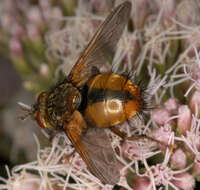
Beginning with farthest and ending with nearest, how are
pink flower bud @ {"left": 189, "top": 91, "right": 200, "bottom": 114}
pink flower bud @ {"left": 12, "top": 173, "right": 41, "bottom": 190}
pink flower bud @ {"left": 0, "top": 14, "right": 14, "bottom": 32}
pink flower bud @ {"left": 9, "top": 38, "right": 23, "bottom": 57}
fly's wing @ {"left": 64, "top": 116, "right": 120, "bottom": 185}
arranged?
pink flower bud @ {"left": 0, "top": 14, "right": 14, "bottom": 32}, pink flower bud @ {"left": 9, "top": 38, "right": 23, "bottom": 57}, pink flower bud @ {"left": 12, "top": 173, "right": 41, "bottom": 190}, pink flower bud @ {"left": 189, "top": 91, "right": 200, "bottom": 114}, fly's wing @ {"left": 64, "top": 116, "right": 120, "bottom": 185}

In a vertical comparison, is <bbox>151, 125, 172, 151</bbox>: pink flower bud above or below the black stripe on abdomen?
below

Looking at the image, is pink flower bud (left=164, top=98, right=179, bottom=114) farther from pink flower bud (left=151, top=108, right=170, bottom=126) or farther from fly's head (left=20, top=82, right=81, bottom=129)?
fly's head (left=20, top=82, right=81, bottom=129)

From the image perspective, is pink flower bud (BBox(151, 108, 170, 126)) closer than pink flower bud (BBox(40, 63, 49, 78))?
Yes

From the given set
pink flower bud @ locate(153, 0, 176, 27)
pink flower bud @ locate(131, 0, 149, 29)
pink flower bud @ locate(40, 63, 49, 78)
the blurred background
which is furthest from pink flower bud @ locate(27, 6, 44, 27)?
pink flower bud @ locate(153, 0, 176, 27)

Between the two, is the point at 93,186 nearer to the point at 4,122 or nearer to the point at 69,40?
the point at 69,40

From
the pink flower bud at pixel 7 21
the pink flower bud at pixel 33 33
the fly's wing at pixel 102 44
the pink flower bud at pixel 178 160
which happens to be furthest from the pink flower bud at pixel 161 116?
the pink flower bud at pixel 7 21

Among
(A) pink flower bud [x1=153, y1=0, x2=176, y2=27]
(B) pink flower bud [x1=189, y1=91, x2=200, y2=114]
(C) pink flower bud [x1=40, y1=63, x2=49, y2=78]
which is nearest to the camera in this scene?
(B) pink flower bud [x1=189, y1=91, x2=200, y2=114]

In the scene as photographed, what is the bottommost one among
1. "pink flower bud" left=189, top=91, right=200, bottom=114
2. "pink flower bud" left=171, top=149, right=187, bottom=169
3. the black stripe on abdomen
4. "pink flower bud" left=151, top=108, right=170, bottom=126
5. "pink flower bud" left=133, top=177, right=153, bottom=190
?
"pink flower bud" left=133, top=177, right=153, bottom=190

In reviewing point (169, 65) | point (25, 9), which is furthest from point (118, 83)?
point (25, 9)
